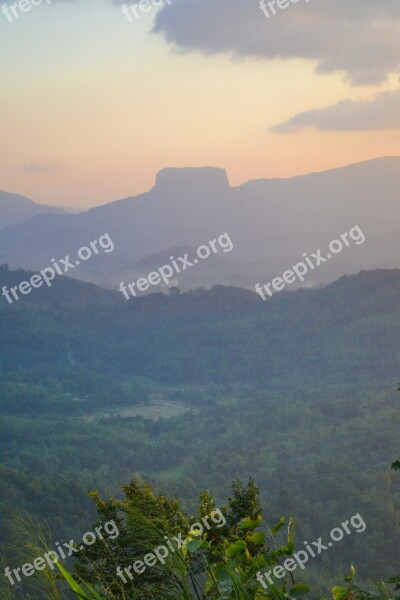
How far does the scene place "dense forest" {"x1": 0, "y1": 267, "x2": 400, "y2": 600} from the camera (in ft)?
139

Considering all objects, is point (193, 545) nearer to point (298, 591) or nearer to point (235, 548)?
point (235, 548)

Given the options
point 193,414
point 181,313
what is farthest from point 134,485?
point 181,313

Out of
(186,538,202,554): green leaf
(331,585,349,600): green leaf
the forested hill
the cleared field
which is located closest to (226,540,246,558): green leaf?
(186,538,202,554): green leaf

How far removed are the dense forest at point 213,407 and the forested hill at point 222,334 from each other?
10.4 inches

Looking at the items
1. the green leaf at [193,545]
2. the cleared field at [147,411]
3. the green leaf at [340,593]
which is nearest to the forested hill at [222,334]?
the cleared field at [147,411]

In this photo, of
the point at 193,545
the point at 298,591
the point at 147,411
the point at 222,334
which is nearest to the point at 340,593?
the point at 298,591

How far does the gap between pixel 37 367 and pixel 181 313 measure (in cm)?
3038

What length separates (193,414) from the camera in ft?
297

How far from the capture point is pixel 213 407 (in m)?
96.1

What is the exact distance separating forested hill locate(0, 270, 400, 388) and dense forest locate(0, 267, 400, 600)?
0.26 m

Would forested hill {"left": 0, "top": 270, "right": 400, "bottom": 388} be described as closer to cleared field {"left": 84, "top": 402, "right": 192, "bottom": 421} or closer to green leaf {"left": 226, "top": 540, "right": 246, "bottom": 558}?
cleared field {"left": 84, "top": 402, "right": 192, "bottom": 421}

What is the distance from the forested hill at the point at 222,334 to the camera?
116 metres

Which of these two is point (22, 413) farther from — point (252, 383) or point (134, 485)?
point (134, 485)

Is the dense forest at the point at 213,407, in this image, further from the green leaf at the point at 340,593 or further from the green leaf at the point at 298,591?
the green leaf at the point at 340,593
